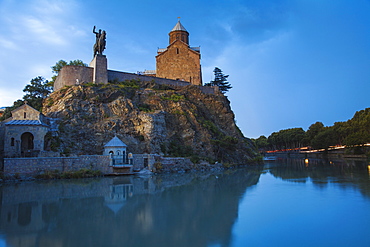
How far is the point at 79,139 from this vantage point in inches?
966

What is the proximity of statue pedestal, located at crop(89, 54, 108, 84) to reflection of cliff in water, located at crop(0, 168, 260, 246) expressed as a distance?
17.7 metres

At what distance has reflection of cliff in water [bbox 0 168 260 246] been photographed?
7.37 meters

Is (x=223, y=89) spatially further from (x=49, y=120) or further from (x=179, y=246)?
(x=179, y=246)

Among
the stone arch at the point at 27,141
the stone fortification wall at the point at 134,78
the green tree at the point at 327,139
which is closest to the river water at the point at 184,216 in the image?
the stone arch at the point at 27,141

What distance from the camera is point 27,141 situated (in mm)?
23156

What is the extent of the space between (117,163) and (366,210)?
16.6 meters

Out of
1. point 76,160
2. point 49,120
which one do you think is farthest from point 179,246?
point 49,120

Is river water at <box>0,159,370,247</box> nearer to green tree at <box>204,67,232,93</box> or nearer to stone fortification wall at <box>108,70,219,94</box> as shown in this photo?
stone fortification wall at <box>108,70,219,94</box>

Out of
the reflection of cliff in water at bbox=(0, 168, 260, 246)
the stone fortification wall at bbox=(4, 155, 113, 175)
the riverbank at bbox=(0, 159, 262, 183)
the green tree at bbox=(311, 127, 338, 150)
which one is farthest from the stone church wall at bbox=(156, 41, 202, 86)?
the green tree at bbox=(311, 127, 338, 150)

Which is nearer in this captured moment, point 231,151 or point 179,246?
point 179,246

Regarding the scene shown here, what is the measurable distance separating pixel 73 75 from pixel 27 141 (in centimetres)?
1011

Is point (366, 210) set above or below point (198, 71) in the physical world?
below

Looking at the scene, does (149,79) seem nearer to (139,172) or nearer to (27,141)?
(139,172)

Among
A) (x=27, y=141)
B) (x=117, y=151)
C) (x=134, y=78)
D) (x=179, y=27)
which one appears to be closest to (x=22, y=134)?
(x=27, y=141)
